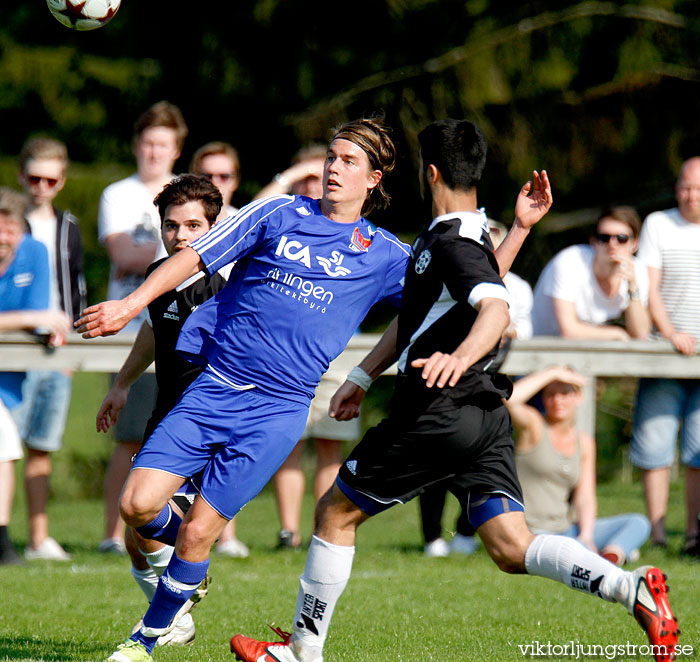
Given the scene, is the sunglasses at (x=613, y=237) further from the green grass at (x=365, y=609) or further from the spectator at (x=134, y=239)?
the spectator at (x=134, y=239)

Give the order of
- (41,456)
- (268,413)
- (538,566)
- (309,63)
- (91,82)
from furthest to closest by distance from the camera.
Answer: (91,82) → (309,63) → (41,456) → (268,413) → (538,566)

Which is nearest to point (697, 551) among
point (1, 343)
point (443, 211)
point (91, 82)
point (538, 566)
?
point (538, 566)

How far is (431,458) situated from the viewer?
421cm

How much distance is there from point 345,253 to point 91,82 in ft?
51.0

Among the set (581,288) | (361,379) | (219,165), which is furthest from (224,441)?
(581,288)

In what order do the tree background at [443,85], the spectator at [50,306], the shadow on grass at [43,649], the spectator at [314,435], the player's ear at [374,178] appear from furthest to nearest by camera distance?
→ the tree background at [443,85]
the spectator at [314,435]
the spectator at [50,306]
the player's ear at [374,178]
the shadow on grass at [43,649]

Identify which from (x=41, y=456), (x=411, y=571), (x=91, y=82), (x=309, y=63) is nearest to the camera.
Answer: (x=411, y=571)

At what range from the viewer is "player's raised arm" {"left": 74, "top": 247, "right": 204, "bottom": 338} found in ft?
13.4

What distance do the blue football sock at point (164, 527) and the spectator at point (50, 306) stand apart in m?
2.74

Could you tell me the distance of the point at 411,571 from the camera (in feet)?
22.9

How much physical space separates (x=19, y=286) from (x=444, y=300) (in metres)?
4.05

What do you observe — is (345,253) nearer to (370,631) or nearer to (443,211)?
(443,211)

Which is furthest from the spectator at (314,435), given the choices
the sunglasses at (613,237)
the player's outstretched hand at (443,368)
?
the player's outstretched hand at (443,368)

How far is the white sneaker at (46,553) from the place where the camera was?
7274 millimetres
